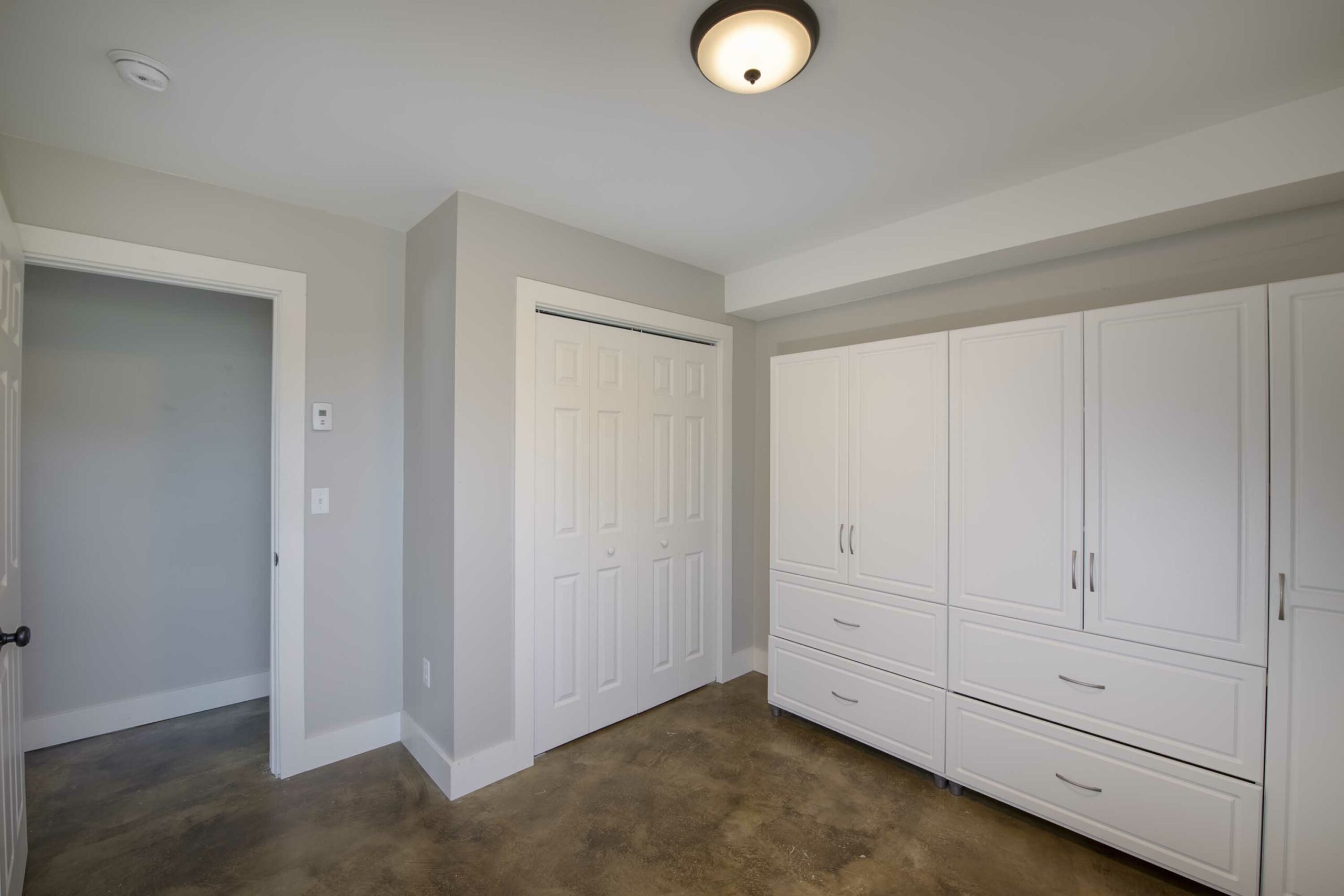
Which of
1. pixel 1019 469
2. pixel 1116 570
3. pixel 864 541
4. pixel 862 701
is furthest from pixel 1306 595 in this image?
pixel 862 701

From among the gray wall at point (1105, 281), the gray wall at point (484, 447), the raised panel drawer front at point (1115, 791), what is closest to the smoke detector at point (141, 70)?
the gray wall at point (484, 447)

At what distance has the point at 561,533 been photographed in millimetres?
2711

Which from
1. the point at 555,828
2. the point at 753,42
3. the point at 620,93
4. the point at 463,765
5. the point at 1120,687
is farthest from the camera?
the point at 463,765

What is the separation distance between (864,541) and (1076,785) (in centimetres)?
114

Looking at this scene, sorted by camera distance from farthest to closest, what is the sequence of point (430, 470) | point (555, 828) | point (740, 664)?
1. point (740, 664)
2. point (430, 470)
3. point (555, 828)

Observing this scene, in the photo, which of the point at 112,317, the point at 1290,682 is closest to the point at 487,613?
the point at 112,317

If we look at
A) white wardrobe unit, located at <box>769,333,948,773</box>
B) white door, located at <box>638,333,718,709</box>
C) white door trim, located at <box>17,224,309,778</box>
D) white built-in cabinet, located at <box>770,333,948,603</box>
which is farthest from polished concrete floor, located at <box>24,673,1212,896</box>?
white built-in cabinet, located at <box>770,333,948,603</box>

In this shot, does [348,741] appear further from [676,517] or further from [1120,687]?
[1120,687]

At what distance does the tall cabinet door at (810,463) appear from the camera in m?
2.75

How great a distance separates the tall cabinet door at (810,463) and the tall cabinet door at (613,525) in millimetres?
756

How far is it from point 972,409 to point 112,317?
13.5 ft

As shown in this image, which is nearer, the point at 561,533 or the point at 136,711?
the point at 561,533

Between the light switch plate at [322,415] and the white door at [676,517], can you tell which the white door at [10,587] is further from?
the white door at [676,517]

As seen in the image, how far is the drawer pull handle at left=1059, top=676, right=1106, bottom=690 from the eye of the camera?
78.6 inches
